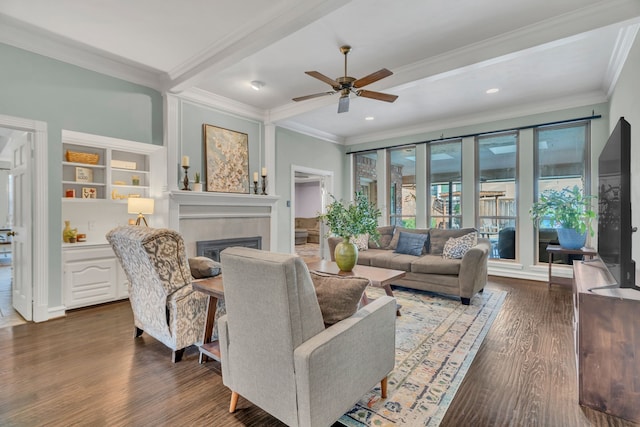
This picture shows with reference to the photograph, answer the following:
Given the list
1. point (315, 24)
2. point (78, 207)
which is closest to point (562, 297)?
point (315, 24)

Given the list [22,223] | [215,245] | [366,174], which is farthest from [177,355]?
[366,174]

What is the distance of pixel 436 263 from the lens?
12.9 ft

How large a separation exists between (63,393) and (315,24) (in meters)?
3.38

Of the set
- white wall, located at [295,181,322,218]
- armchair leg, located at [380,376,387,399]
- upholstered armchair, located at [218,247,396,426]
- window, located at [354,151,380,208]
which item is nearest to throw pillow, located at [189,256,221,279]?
upholstered armchair, located at [218,247,396,426]

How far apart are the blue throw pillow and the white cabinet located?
152 inches

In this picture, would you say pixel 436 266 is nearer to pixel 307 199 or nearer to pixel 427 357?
pixel 427 357

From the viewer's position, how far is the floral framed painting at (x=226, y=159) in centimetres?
461

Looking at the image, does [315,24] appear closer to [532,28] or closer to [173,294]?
[532,28]

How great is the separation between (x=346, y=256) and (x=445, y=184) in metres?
3.69

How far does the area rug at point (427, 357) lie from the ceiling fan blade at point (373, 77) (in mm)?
2365

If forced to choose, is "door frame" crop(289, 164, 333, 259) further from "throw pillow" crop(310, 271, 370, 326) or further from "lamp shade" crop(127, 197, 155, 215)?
"throw pillow" crop(310, 271, 370, 326)

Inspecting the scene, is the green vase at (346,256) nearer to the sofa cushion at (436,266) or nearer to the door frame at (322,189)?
the sofa cushion at (436,266)

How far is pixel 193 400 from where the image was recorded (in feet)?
6.24

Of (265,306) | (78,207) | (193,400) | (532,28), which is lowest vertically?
(193,400)
